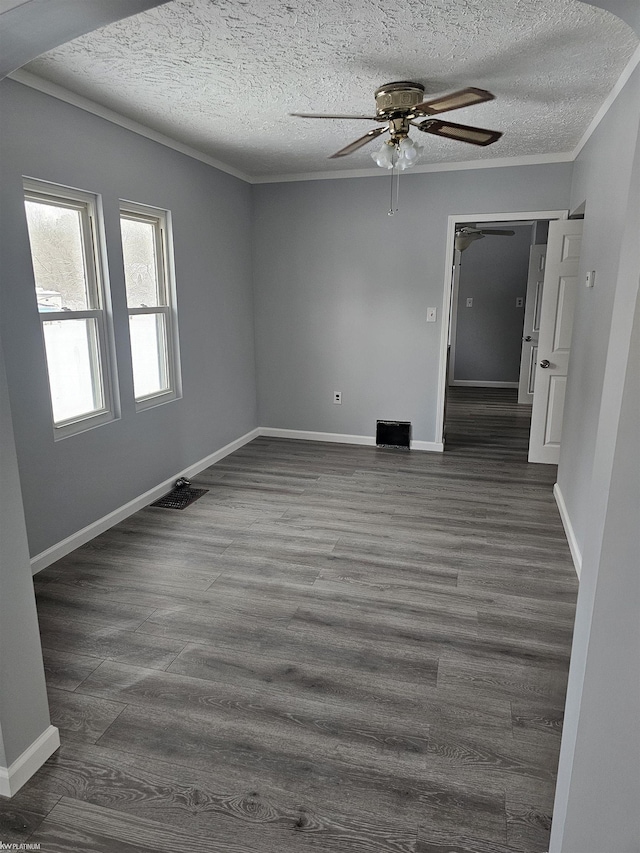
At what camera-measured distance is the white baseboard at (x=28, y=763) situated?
169cm

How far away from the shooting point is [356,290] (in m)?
5.30

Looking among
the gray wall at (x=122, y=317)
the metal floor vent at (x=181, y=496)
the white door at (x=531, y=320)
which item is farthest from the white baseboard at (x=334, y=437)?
the white door at (x=531, y=320)

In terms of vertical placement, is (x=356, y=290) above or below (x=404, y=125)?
below

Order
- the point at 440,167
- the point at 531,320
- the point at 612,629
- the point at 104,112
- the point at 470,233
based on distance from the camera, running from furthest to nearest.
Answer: the point at 531,320
the point at 470,233
the point at 440,167
the point at 104,112
the point at 612,629

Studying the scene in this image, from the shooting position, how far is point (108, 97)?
309 centimetres

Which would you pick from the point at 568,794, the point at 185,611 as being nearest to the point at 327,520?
the point at 185,611

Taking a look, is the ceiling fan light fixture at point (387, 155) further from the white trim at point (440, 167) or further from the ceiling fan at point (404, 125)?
the white trim at point (440, 167)

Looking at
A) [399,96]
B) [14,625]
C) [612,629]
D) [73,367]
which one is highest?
[399,96]

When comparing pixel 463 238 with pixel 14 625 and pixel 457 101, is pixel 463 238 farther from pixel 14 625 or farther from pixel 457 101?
pixel 14 625

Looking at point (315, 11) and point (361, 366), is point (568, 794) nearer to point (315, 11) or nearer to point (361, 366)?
point (315, 11)

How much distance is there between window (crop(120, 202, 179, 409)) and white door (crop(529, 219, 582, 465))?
3055 millimetres

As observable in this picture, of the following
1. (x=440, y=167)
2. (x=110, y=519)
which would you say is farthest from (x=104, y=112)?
(x=440, y=167)

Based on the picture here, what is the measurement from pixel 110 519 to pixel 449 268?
361 cm

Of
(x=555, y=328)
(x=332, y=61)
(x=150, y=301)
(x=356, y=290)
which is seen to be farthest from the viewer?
(x=356, y=290)
